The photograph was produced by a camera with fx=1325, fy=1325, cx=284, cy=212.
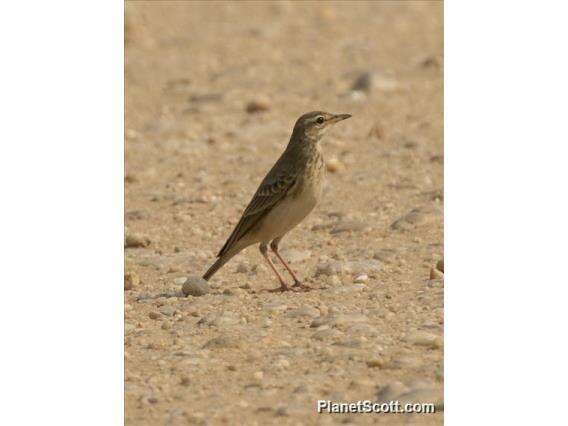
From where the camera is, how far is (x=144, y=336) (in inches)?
343

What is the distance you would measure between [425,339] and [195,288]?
2.24 meters

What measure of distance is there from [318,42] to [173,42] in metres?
2.30

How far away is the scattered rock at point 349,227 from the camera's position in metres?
11.5

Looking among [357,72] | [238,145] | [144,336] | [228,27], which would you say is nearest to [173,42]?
[228,27]

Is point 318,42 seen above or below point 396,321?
above

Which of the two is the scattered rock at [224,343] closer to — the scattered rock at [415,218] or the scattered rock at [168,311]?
the scattered rock at [168,311]

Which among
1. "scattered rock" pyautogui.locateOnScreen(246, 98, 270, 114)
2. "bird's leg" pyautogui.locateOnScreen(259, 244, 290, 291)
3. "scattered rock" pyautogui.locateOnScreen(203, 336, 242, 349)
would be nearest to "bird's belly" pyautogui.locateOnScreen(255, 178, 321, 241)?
"bird's leg" pyautogui.locateOnScreen(259, 244, 290, 291)

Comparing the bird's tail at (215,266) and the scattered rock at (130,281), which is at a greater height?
the bird's tail at (215,266)

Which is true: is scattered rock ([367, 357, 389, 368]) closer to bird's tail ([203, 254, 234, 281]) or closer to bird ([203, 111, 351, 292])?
bird ([203, 111, 351, 292])

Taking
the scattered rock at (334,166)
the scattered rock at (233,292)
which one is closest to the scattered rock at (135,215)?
the scattered rock at (334,166)

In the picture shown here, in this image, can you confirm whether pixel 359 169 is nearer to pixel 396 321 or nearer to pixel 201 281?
pixel 201 281

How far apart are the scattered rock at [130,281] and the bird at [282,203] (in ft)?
1.83

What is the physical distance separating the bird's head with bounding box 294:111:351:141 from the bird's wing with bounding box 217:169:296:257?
1.56 feet

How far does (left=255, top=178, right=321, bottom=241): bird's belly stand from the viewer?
9.98 metres
